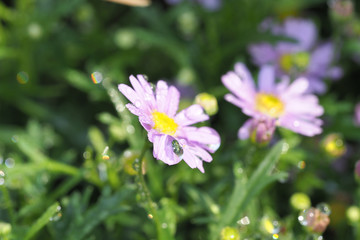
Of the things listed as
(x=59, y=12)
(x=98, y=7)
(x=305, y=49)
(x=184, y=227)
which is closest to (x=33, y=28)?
(x=59, y=12)

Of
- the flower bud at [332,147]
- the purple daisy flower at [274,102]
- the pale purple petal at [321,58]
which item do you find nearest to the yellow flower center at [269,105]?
the purple daisy flower at [274,102]

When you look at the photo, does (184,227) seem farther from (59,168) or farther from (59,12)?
(59,12)

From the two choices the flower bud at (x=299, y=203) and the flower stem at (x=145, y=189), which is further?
the flower bud at (x=299, y=203)

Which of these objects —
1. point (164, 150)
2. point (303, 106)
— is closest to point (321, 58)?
point (303, 106)

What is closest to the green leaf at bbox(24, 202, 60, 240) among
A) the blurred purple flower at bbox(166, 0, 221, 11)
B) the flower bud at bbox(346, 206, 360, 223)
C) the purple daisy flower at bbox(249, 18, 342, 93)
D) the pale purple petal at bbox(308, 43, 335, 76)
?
the flower bud at bbox(346, 206, 360, 223)

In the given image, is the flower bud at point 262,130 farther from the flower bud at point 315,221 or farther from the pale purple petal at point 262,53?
the pale purple petal at point 262,53

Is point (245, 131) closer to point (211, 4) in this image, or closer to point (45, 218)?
point (45, 218)
